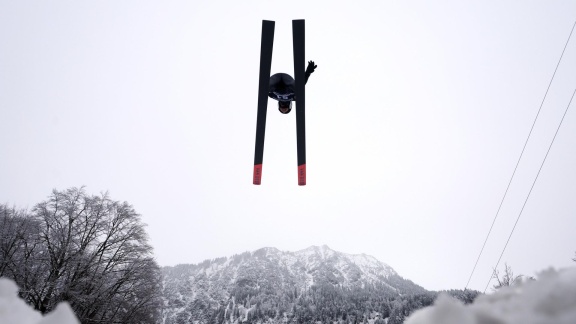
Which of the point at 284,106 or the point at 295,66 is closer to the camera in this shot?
the point at 295,66

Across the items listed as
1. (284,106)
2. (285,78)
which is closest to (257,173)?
(284,106)

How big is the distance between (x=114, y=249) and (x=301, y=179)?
14211mm

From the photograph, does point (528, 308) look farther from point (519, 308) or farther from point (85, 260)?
point (85, 260)

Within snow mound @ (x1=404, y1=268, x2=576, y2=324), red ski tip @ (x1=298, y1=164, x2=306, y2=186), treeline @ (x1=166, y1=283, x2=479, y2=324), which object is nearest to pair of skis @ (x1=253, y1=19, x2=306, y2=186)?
red ski tip @ (x1=298, y1=164, x2=306, y2=186)

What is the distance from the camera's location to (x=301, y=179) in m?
9.44

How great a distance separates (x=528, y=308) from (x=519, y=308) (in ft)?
0.11

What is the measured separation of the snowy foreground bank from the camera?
91 centimetres

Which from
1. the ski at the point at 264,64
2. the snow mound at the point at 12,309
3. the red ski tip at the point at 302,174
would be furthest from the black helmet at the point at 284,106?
the snow mound at the point at 12,309

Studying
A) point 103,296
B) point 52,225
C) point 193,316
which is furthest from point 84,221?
point 193,316

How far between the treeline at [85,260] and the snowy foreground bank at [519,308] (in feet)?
56.9

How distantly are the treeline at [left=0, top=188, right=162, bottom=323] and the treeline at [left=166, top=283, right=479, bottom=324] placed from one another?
224ft

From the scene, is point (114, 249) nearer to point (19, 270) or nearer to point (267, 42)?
point (19, 270)

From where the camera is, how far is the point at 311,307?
13562 cm

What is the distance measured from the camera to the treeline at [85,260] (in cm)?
1528
